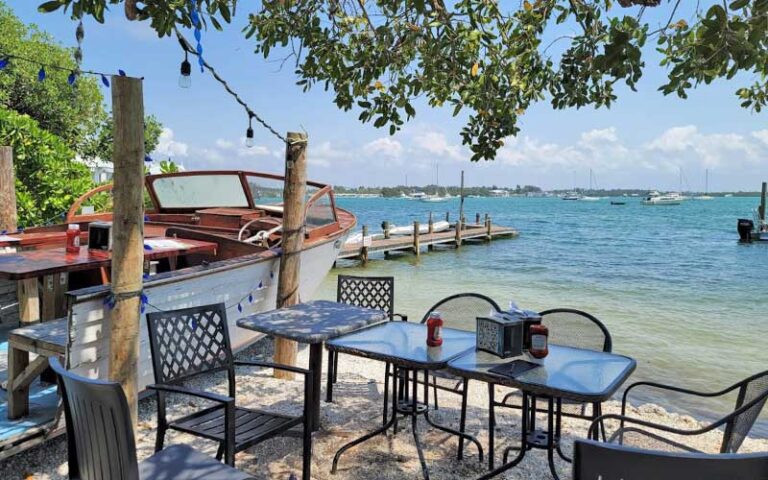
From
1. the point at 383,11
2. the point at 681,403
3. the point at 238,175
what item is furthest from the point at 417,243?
the point at 383,11

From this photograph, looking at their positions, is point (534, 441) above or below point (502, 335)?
below

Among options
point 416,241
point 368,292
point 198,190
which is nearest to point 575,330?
point 368,292

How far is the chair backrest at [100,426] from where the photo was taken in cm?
167

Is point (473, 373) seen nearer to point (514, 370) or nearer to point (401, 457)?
point (514, 370)

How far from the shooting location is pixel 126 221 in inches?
122

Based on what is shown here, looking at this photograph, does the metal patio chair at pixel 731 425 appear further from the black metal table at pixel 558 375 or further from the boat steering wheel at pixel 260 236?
the boat steering wheel at pixel 260 236

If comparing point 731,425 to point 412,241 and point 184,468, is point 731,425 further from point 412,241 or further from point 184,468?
point 412,241

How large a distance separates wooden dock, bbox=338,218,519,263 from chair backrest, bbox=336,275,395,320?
1002 cm

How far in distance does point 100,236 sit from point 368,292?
2289mm

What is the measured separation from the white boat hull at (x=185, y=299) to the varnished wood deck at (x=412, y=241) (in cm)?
1242

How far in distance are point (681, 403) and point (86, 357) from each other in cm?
559

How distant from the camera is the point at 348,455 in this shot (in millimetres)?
3354

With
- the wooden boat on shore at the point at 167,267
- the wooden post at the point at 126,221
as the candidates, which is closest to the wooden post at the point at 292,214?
the wooden boat on shore at the point at 167,267

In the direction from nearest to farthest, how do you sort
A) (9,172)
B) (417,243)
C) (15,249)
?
(15,249), (9,172), (417,243)
